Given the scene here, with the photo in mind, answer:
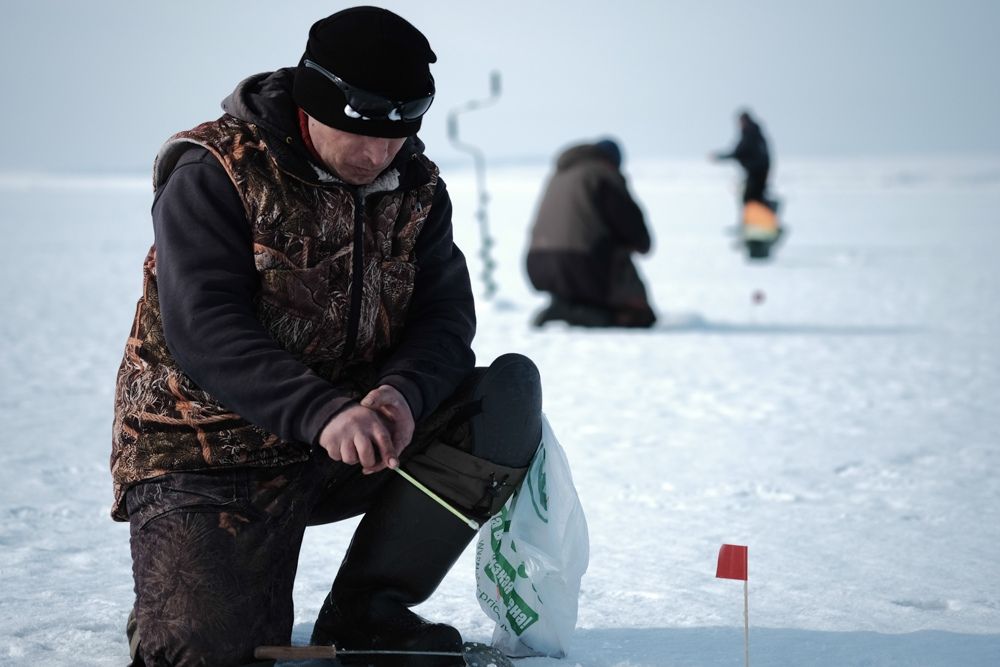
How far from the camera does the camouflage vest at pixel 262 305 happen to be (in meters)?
1.75

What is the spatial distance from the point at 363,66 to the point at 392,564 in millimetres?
819

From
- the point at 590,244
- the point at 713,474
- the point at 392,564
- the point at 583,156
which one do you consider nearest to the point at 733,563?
the point at 392,564

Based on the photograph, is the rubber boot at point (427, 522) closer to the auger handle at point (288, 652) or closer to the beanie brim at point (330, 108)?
the auger handle at point (288, 652)

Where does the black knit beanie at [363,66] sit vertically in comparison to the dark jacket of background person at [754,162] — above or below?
above

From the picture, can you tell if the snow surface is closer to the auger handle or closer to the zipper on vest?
the auger handle

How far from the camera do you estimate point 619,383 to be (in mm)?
4785

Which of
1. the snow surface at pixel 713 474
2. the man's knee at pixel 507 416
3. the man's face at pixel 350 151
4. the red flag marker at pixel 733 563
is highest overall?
the man's face at pixel 350 151

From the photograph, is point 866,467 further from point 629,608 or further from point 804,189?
point 804,189

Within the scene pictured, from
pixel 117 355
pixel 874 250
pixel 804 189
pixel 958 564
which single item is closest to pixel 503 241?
pixel 874 250

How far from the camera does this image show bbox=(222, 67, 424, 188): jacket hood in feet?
5.76

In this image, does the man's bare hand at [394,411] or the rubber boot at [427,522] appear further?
the rubber boot at [427,522]

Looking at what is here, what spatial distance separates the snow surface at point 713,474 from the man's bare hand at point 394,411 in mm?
512

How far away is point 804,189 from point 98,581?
3353 centimetres

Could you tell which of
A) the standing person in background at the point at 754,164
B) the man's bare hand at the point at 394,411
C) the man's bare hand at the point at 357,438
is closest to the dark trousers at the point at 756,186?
the standing person in background at the point at 754,164
